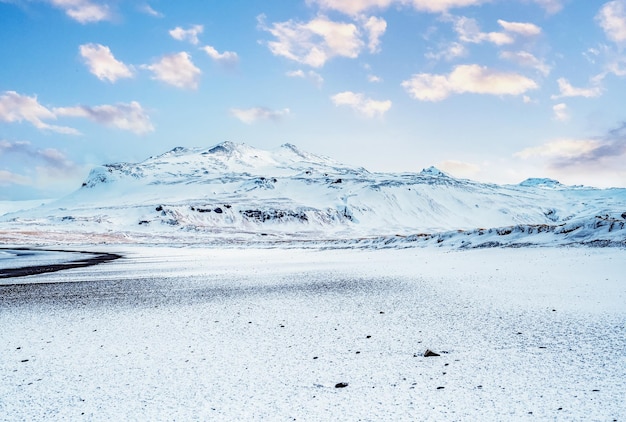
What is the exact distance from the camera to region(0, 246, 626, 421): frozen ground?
4266 millimetres

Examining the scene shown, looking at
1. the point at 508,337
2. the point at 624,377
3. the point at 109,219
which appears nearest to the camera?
the point at 624,377

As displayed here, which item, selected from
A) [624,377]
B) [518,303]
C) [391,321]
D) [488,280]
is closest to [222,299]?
[391,321]

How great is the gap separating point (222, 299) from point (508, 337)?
7.48m

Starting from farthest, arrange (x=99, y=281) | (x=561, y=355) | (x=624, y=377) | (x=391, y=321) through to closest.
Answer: (x=99, y=281), (x=391, y=321), (x=561, y=355), (x=624, y=377)

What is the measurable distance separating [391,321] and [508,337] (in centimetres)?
216

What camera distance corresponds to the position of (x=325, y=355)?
598 centimetres

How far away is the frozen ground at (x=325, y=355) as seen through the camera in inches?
168

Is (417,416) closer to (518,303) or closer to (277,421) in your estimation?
(277,421)

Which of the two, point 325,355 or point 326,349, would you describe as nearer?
point 325,355

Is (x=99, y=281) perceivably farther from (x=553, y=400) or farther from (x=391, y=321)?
(x=553, y=400)

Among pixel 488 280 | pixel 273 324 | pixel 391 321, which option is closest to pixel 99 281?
pixel 273 324

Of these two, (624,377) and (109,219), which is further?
(109,219)

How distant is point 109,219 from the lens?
15350 centimetres

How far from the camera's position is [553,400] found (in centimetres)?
415
